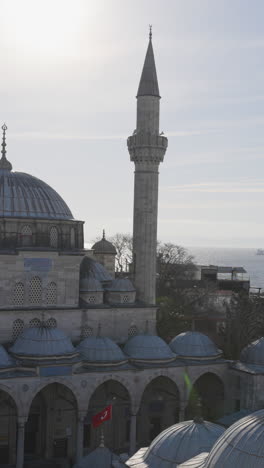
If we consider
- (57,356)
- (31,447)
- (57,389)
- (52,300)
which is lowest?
(31,447)

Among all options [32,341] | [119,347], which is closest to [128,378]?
[119,347]

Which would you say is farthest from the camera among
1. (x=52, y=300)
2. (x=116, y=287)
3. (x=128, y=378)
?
(x=116, y=287)

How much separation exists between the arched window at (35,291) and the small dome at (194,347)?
20.0 ft

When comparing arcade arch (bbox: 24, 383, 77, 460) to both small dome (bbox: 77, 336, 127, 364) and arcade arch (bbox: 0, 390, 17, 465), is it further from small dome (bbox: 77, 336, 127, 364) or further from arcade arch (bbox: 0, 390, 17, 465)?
small dome (bbox: 77, 336, 127, 364)

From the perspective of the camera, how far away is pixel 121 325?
88.2 feet

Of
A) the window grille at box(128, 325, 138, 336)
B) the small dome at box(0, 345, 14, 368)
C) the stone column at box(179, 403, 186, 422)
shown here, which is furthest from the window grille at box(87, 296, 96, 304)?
the stone column at box(179, 403, 186, 422)

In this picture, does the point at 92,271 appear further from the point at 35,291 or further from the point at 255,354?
the point at 255,354

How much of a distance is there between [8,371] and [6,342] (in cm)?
253

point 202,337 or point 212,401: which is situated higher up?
point 202,337

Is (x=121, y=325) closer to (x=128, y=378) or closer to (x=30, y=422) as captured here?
(x=128, y=378)

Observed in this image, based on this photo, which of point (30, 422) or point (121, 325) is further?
point (121, 325)

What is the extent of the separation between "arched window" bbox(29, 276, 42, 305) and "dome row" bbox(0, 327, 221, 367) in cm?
140

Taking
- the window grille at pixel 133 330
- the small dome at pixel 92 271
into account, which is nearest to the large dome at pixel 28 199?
the small dome at pixel 92 271

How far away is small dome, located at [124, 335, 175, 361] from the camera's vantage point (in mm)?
24734
